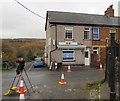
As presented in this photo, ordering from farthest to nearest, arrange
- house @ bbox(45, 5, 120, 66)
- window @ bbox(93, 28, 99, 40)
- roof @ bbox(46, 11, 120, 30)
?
window @ bbox(93, 28, 99, 40)
roof @ bbox(46, 11, 120, 30)
house @ bbox(45, 5, 120, 66)

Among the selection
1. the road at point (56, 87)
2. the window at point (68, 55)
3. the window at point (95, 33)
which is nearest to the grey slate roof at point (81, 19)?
the window at point (95, 33)

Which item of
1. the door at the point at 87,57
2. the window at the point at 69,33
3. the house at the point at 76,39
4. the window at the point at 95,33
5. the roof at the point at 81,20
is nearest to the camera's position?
the house at the point at 76,39

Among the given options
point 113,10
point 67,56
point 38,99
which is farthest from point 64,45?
point 113,10

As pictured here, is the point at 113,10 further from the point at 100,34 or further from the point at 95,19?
the point at 100,34

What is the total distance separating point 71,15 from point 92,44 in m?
5.62

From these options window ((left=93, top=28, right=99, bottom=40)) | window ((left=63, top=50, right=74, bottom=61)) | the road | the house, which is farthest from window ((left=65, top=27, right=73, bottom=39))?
the road

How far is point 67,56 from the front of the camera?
44.5 feet

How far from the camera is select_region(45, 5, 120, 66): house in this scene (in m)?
13.2

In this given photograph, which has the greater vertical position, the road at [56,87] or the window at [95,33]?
the window at [95,33]

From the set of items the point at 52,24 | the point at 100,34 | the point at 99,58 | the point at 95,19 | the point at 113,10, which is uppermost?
the point at 113,10

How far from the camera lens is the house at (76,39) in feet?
43.2

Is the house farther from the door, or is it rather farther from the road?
the road

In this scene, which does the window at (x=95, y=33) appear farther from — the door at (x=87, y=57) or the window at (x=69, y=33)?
the window at (x=69, y=33)

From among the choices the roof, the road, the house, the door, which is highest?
the roof
